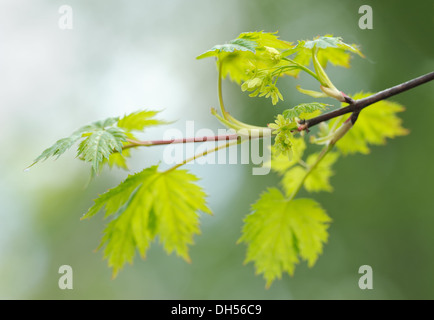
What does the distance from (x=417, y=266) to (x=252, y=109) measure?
10.8ft

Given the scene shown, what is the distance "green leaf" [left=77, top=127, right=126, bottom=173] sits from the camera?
1.01m

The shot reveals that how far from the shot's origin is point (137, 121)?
1.40 metres

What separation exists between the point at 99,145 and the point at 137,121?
0.36m

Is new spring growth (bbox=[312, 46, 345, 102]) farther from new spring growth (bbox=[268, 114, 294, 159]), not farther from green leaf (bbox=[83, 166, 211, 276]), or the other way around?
green leaf (bbox=[83, 166, 211, 276])

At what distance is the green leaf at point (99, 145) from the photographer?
1.01m

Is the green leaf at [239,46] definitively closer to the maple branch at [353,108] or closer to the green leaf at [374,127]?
the maple branch at [353,108]

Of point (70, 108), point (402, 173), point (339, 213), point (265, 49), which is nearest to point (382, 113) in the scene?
point (265, 49)

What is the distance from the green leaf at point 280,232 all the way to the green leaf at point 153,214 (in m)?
0.21

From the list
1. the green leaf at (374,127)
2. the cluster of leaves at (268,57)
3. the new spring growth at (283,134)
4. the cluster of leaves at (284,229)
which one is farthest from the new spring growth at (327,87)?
the green leaf at (374,127)

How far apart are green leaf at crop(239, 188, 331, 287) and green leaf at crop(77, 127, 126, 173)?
570mm

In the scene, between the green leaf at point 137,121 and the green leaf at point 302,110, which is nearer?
the green leaf at point 302,110

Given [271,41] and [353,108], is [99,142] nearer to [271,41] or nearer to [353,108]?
[271,41]

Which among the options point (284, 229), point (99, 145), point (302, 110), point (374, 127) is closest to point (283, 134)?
point (302, 110)

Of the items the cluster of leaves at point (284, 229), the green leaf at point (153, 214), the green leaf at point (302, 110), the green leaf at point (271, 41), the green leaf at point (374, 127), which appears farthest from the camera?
the green leaf at point (374, 127)
